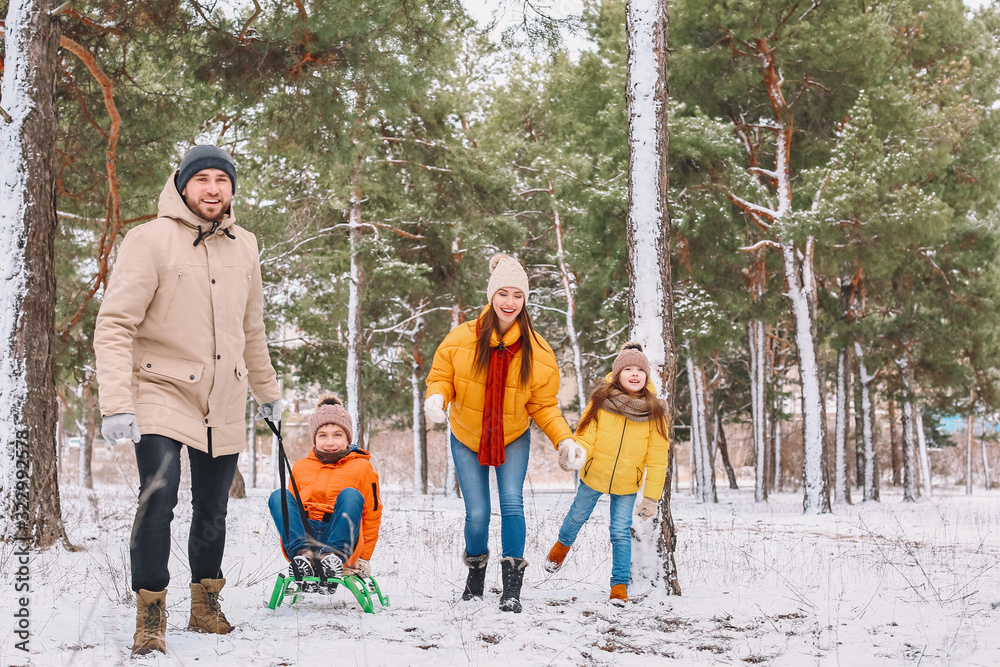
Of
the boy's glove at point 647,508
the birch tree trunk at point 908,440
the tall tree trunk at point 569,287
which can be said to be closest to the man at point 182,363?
the boy's glove at point 647,508

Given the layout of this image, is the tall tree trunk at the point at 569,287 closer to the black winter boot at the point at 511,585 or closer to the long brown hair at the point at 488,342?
the long brown hair at the point at 488,342

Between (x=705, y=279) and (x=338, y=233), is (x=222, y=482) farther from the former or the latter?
(x=338, y=233)

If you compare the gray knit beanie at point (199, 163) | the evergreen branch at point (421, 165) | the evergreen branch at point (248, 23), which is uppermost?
the evergreen branch at point (421, 165)

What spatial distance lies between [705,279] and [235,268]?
12.5 meters

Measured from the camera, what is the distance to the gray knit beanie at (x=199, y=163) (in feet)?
11.0

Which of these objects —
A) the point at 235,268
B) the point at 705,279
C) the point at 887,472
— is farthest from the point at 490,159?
the point at 887,472

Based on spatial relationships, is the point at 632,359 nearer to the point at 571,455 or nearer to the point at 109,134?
the point at 571,455

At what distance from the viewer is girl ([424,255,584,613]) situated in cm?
428

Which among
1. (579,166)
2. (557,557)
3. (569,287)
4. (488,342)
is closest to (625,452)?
(557,557)

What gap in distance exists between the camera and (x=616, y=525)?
194 inches

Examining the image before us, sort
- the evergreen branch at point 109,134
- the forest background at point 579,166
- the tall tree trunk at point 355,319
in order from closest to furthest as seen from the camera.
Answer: the evergreen branch at point 109,134 < the forest background at point 579,166 < the tall tree trunk at point 355,319

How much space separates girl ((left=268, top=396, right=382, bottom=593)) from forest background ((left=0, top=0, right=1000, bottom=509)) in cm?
436

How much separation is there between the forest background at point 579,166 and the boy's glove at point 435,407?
438 centimetres

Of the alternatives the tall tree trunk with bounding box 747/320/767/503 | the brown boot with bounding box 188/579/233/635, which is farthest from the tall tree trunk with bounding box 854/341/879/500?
the brown boot with bounding box 188/579/233/635
